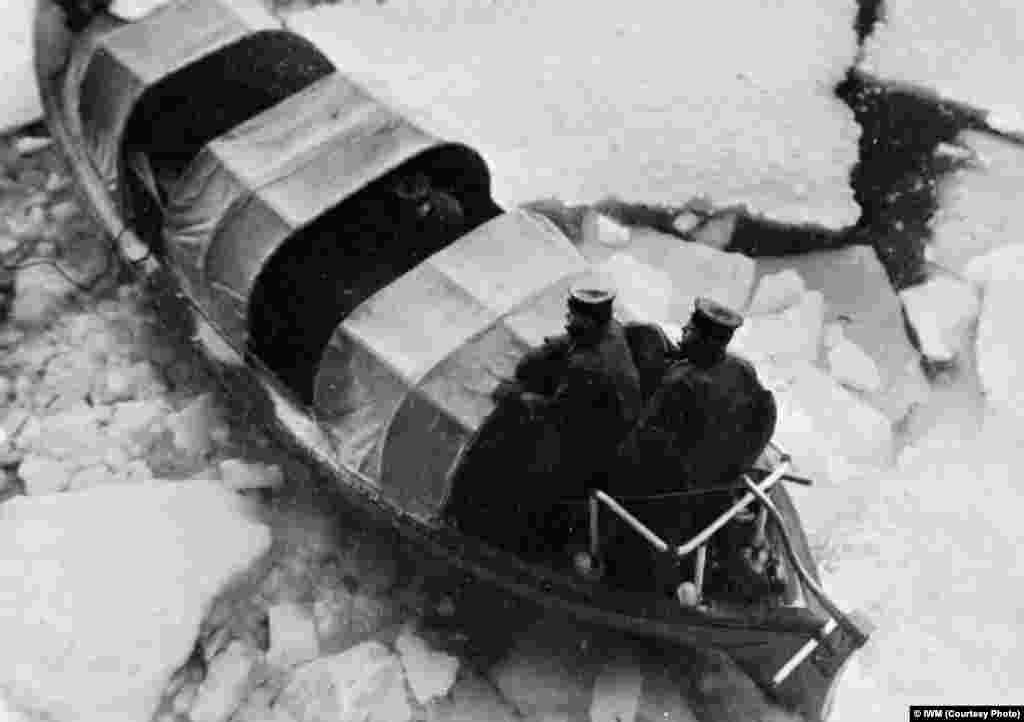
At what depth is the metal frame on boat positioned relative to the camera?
4.89 metres

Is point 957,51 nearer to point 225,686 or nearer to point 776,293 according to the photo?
point 776,293

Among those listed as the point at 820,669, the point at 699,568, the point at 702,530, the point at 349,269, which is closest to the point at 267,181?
the point at 349,269

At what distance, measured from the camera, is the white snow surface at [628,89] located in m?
7.86

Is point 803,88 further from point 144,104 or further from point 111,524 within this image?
point 111,524

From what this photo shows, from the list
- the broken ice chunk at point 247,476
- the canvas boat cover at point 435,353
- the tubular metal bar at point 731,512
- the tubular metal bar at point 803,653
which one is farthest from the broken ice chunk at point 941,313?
the broken ice chunk at point 247,476

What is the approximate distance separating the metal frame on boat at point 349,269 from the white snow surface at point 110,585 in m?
0.80

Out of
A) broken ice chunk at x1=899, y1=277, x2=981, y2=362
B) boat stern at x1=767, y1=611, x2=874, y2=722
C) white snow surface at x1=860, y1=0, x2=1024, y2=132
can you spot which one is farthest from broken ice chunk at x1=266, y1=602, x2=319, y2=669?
white snow surface at x1=860, y1=0, x2=1024, y2=132

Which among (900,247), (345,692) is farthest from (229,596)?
(900,247)

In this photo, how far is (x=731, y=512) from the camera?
480cm

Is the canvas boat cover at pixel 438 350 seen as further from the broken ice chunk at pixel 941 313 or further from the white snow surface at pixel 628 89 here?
the broken ice chunk at pixel 941 313

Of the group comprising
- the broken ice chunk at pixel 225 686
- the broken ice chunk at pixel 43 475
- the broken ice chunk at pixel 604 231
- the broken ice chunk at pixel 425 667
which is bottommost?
the broken ice chunk at pixel 225 686

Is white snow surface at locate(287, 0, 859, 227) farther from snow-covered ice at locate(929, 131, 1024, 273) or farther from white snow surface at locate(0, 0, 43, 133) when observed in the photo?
white snow surface at locate(0, 0, 43, 133)

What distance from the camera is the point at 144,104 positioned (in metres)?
6.33

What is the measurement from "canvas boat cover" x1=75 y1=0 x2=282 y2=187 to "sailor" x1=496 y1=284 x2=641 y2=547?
321 cm
